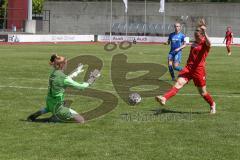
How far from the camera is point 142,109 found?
14.2 m

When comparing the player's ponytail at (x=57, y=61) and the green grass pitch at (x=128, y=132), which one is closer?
the green grass pitch at (x=128, y=132)

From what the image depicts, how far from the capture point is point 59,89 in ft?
38.9

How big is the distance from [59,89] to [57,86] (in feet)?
0.29

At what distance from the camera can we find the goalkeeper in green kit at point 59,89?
11.7 m

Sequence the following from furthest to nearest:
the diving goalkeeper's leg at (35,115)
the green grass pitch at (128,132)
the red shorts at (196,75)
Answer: the red shorts at (196,75) < the diving goalkeeper's leg at (35,115) < the green grass pitch at (128,132)

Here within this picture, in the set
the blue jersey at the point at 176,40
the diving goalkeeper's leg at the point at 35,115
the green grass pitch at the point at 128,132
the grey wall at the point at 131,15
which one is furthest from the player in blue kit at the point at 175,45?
the grey wall at the point at 131,15

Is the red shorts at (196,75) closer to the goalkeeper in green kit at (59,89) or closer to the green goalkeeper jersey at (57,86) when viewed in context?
the goalkeeper in green kit at (59,89)

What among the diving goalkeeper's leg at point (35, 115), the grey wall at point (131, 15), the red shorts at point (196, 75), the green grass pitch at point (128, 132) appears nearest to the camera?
the green grass pitch at point (128, 132)

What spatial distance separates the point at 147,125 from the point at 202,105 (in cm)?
371

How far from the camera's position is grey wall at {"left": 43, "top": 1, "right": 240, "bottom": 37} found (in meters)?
89.1

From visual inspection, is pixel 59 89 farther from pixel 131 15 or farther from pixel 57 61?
pixel 131 15

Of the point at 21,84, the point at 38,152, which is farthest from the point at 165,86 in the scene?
the point at 38,152

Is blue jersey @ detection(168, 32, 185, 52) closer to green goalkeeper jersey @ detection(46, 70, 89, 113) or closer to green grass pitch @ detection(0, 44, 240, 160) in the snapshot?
green grass pitch @ detection(0, 44, 240, 160)

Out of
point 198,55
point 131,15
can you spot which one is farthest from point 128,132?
point 131,15
